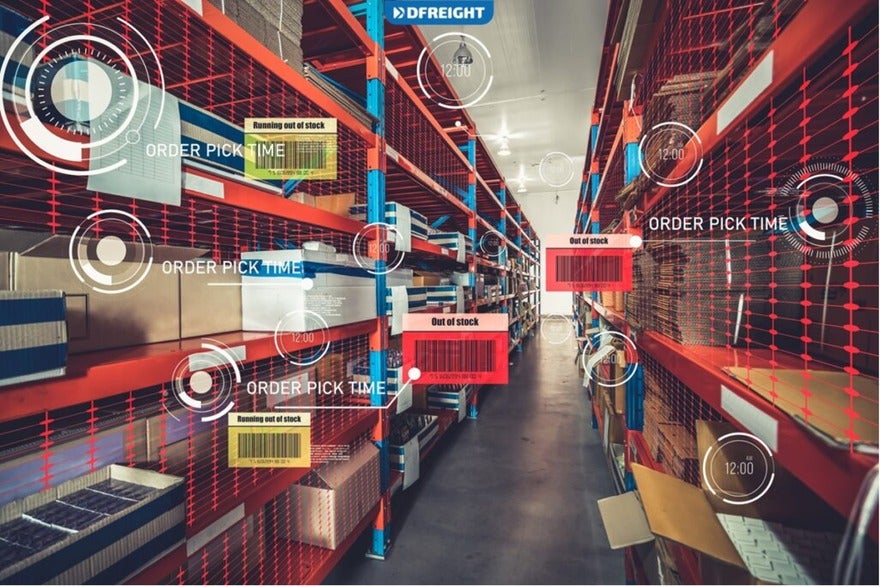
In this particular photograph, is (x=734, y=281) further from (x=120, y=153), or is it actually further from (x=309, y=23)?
(x=309, y=23)

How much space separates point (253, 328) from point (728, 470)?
4.58ft

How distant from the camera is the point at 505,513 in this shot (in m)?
2.00

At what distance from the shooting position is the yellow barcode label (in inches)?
45.2

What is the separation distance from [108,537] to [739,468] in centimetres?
133

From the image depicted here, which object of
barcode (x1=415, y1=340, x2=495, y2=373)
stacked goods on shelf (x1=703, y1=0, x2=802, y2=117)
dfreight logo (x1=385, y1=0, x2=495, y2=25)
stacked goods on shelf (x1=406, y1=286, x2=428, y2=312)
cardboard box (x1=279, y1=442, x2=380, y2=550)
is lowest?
cardboard box (x1=279, y1=442, x2=380, y2=550)

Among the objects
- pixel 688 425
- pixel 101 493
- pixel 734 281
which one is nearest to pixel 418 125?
pixel 734 281

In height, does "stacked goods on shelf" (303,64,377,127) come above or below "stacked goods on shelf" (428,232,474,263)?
above

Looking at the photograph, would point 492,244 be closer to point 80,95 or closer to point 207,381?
point 207,381

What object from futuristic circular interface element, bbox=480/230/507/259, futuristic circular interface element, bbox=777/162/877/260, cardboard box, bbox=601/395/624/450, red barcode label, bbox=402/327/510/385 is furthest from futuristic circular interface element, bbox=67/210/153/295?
futuristic circular interface element, bbox=480/230/507/259

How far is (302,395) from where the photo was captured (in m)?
1.55

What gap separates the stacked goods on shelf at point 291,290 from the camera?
4.10ft

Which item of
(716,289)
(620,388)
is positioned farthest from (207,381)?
(620,388)

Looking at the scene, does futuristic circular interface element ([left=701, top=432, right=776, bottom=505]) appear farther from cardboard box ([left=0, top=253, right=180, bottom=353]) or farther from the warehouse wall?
the warehouse wall

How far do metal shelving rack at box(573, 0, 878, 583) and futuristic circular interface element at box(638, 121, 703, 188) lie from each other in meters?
0.02
